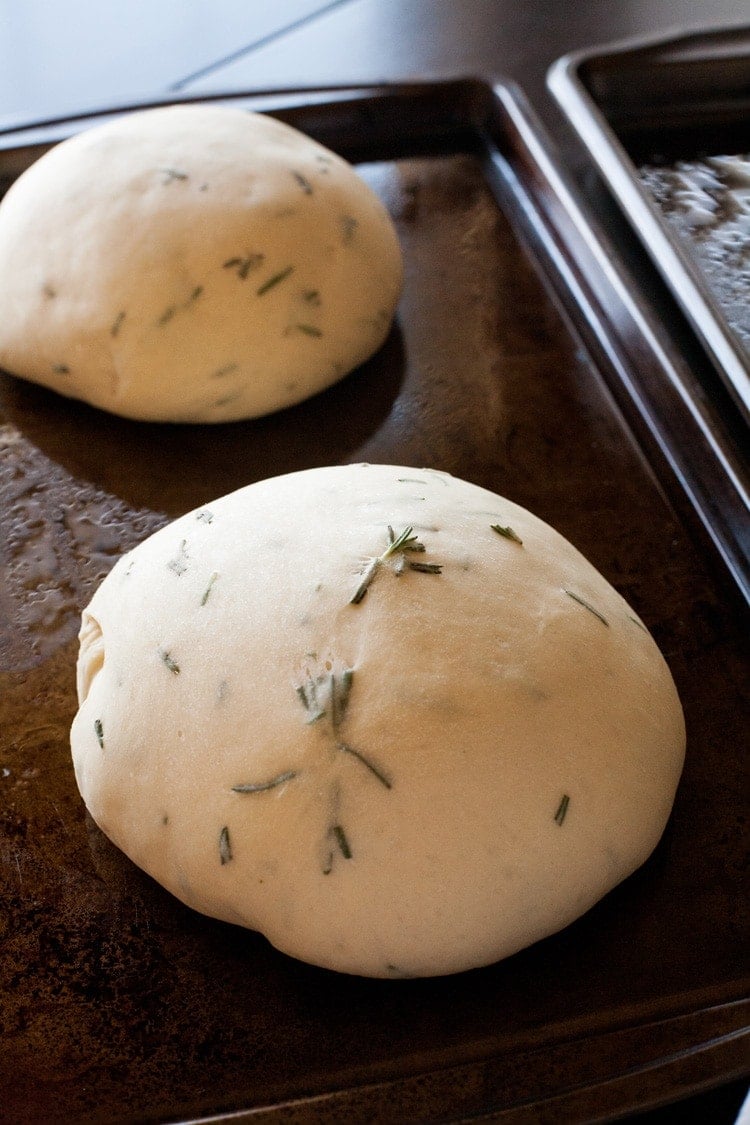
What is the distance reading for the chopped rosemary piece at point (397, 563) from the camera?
83 centimetres

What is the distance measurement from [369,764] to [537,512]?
1.66 ft

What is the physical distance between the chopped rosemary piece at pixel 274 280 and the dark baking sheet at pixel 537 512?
0.16 m

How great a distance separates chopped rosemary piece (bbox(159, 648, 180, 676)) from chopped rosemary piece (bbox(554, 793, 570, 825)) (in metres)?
0.32

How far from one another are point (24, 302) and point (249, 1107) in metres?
0.90

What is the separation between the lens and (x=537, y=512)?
3.92 feet

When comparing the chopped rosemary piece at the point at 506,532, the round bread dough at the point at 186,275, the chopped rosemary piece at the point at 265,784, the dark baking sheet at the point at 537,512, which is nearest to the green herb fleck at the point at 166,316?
the round bread dough at the point at 186,275

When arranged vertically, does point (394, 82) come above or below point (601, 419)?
above

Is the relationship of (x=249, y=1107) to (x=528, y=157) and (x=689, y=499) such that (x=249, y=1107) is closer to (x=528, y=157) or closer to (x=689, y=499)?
(x=689, y=499)

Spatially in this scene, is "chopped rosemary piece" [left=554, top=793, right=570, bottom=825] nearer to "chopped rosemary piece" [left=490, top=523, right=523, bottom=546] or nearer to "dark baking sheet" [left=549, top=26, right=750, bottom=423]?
"chopped rosemary piece" [left=490, top=523, right=523, bottom=546]

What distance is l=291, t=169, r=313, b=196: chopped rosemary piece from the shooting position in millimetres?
1263

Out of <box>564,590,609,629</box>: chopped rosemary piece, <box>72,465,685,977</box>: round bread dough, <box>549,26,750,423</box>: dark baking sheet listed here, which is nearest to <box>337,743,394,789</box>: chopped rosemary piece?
<box>72,465,685,977</box>: round bread dough

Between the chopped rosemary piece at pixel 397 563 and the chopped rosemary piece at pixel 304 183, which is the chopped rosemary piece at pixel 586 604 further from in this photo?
the chopped rosemary piece at pixel 304 183

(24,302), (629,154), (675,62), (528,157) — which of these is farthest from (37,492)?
(675,62)

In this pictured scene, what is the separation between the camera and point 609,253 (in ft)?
4.41
